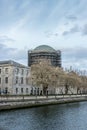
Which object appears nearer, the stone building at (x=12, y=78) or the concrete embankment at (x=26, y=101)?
the concrete embankment at (x=26, y=101)

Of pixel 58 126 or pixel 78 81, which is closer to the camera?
pixel 58 126

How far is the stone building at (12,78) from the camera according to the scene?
116m

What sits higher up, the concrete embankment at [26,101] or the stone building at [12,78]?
the stone building at [12,78]

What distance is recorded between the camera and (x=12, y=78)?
116 m

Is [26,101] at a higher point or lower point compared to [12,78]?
lower

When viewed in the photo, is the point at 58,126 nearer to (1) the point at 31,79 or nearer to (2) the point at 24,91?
(1) the point at 31,79

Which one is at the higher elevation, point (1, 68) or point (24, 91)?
point (1, 68)

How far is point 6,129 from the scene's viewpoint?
39.8m

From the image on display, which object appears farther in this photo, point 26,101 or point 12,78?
point 12,78

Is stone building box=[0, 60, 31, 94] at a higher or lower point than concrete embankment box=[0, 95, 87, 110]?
higher

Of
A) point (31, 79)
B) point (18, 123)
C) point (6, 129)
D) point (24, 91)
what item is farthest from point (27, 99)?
point (24, 91)

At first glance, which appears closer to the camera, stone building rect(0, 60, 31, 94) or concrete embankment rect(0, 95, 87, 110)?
concrete embankment rect(0, 95, 87, 110)

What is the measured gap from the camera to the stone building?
116 metres

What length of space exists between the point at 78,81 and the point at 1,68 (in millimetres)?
31864
